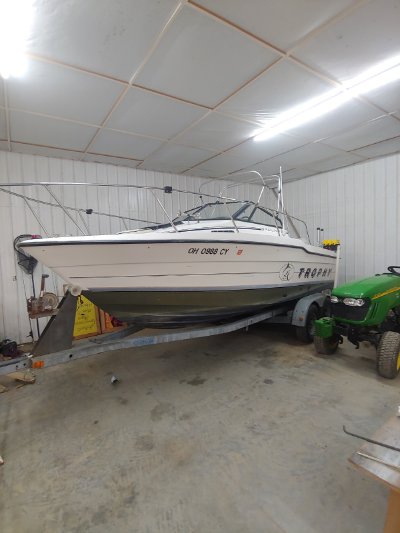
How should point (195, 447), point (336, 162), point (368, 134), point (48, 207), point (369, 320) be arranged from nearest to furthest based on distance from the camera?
point (195, 447) → point (369, 320) → point (368, 134) → point (48, 207) → point (336, 162)

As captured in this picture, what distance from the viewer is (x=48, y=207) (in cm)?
424

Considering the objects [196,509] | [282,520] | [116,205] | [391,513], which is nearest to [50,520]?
[196,509]

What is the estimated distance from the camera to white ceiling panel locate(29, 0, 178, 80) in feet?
5.66

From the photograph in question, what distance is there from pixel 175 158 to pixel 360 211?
11.8ft

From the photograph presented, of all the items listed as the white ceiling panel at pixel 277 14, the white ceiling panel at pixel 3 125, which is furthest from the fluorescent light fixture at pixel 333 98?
the white ceiling panel at pixel 3 125

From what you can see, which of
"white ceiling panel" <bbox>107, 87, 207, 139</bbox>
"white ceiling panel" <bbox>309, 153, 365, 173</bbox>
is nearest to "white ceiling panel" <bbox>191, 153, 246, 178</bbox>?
"white ceiling panel" <bbox>107, 87, 207, 139</bbox>

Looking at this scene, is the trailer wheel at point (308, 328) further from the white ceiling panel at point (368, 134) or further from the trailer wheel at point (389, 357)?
the white ceiling panel at point (368, 134)

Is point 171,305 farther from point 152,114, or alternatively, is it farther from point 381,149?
point 381,149

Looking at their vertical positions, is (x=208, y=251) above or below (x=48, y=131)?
below

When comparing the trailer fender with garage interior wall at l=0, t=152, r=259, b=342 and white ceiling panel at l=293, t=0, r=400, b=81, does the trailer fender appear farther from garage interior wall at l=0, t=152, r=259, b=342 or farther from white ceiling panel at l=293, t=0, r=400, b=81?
white ceiling panel at l=293, t=0, r=400, b=81

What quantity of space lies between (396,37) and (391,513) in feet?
9.90

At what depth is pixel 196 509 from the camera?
1.38 m

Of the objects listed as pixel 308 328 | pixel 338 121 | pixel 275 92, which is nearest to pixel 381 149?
pixel 338 121

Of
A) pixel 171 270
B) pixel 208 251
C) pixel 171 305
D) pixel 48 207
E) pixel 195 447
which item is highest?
pixel 48 207
